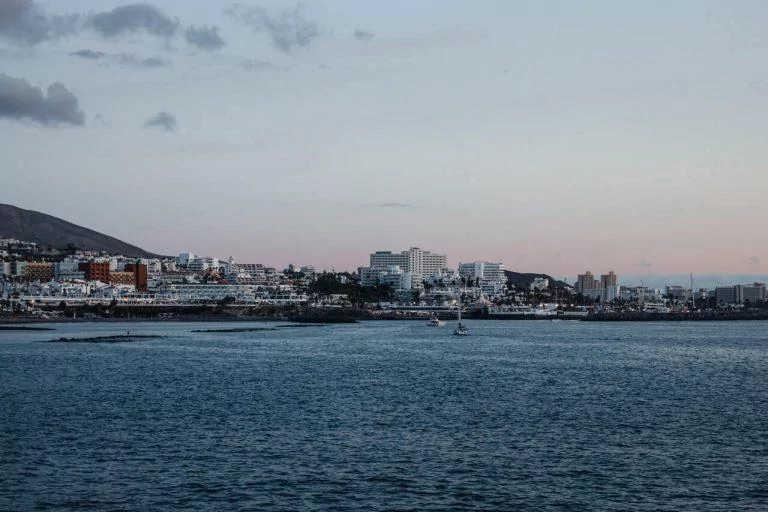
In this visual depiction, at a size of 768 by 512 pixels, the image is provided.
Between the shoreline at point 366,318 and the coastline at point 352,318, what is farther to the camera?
the coastline at point 352,318

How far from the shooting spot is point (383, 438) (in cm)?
2669

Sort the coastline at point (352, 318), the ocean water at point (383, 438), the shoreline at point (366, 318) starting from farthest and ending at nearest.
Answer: the coastline at point (352, 318) → the shoreline at point (366, 318) → the ocean water at point (383, 438)

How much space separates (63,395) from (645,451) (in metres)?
24.7

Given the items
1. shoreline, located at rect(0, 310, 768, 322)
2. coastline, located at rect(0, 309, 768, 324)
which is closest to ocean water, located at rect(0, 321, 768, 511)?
shoreline, located at rect(0, 310, 768, 322)

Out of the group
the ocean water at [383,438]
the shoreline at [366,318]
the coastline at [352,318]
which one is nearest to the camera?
the ocean water at [383,438]

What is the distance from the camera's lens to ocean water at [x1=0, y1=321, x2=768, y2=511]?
65.1ft

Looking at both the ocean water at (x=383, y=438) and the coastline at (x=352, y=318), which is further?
the coastline at (x=352, y=318)

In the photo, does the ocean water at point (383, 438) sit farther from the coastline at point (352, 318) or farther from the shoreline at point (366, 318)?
the coastline at point (352, 318)

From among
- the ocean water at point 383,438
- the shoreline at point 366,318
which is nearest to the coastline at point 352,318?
the shoreline at point 366,318

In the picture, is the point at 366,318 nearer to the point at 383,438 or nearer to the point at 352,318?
the point at 352,318

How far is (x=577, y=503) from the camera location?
19281mm

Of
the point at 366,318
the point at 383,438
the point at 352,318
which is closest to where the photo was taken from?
the point at 383,438

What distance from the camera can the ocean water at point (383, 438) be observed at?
781 inches

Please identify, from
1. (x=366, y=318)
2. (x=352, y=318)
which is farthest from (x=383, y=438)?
(x=366, y=318)
